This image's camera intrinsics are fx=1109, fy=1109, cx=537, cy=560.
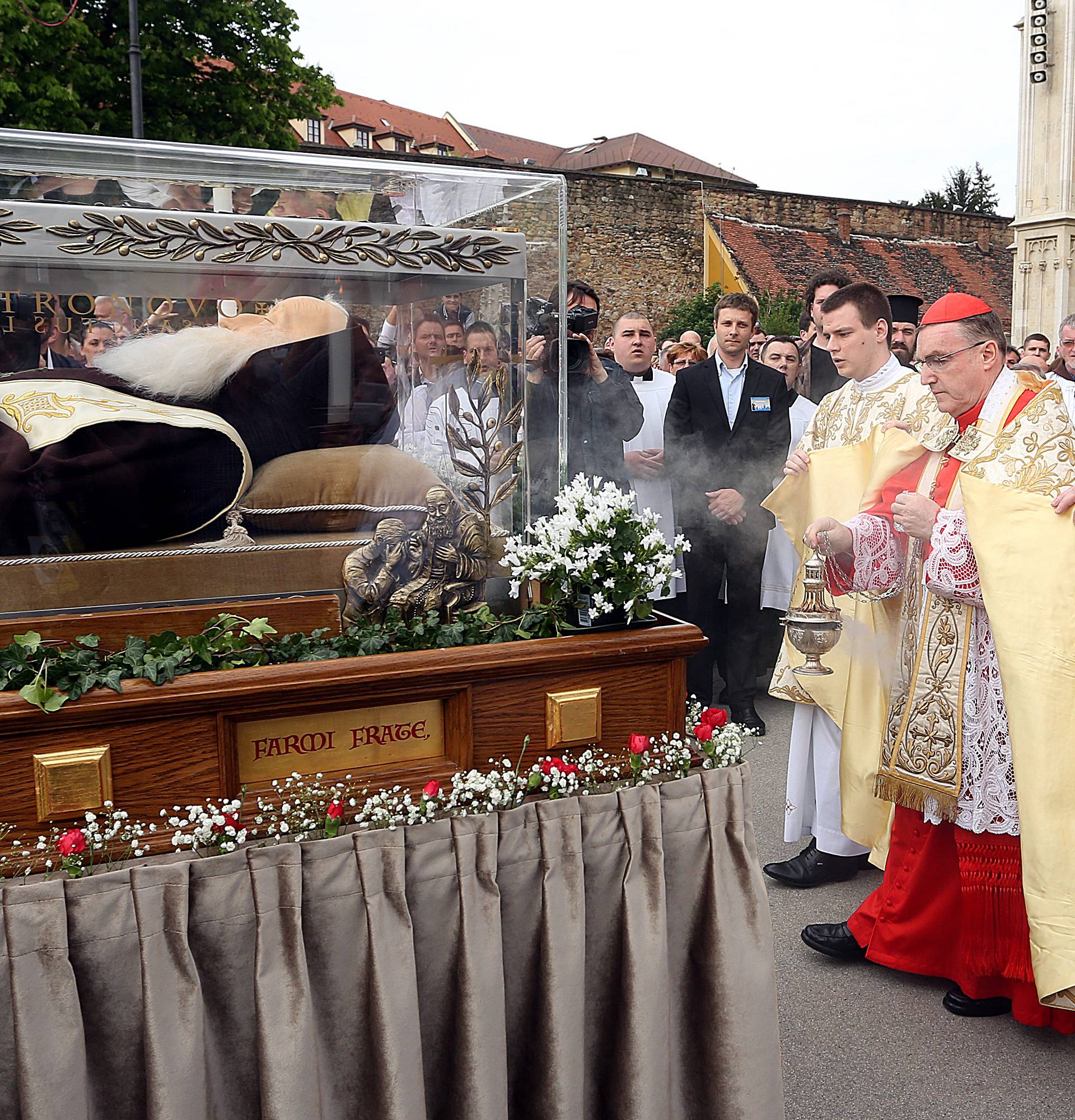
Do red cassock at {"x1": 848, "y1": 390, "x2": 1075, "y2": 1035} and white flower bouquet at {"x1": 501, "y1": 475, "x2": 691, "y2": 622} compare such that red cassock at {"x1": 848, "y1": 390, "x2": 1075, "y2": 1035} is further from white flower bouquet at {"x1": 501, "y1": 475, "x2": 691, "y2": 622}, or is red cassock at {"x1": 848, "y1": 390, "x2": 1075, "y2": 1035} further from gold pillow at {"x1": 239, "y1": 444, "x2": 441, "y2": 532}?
gold pillow at {"x1": 239, "y1": 444, "x2": 441, "y2": 532}

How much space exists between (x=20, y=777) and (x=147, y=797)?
20 cm

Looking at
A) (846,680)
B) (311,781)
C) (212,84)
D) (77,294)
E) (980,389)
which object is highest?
(212,84)

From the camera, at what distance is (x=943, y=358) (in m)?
2.88

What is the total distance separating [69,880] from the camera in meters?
1.70

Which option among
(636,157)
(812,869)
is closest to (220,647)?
(812,869)

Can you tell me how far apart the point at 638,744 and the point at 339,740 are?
0.57m

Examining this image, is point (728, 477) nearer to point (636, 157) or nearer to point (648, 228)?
point (648, 228)

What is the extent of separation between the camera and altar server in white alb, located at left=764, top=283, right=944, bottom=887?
11.3 ft

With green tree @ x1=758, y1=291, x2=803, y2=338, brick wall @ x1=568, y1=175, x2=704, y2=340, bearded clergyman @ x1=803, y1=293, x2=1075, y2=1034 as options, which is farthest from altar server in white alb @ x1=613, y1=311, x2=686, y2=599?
brick wall @ x1=568, y1=175, x2=704, y2=340

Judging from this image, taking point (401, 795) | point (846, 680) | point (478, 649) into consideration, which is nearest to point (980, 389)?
point (846, 680)

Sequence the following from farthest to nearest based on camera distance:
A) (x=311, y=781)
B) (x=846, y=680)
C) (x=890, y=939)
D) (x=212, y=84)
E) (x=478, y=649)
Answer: (x=212, y=84), (x=846, y=680), (x=890, y=939), (x=478, y=649), (x=311, y=781)

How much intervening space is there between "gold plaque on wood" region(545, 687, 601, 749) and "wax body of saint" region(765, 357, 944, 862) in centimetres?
153

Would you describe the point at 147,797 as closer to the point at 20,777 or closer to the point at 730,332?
the point at 20,777

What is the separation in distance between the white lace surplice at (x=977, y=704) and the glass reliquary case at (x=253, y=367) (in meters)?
1.17
